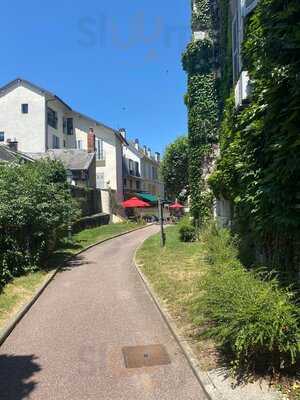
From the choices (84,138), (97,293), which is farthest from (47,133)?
(97,293)

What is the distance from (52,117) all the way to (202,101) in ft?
87.8

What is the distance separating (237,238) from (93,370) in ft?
21.1

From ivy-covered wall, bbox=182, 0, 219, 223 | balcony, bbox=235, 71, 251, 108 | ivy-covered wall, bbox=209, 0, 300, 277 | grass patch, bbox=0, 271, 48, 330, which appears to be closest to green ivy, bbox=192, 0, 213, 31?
ivy-covered wall, bbox=182, 0, 219, 223

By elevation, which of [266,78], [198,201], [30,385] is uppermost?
[266,78]

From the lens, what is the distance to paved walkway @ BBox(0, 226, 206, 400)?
5469 millimetres

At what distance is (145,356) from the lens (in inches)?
261

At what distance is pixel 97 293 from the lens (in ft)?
37.9

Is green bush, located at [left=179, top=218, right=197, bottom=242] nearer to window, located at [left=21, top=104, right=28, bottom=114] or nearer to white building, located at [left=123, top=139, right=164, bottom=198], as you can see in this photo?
window, located at [left=21, top=104, right=28, bottom=114]

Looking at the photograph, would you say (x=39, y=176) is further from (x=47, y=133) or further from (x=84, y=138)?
(x=84, y=138)

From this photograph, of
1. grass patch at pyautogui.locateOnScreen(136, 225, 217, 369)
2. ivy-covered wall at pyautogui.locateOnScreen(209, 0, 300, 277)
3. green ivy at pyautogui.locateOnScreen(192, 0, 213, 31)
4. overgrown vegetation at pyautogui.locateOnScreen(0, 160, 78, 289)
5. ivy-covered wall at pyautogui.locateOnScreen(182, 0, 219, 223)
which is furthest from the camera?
green ivy at pyautogui.locateOnScreen(192, 0, 213, 31)

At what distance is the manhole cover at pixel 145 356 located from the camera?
20.8ft

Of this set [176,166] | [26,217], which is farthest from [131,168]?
[26,217]

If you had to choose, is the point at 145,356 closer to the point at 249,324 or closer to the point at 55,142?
the point at 249,324

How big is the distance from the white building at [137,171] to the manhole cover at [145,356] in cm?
4342
